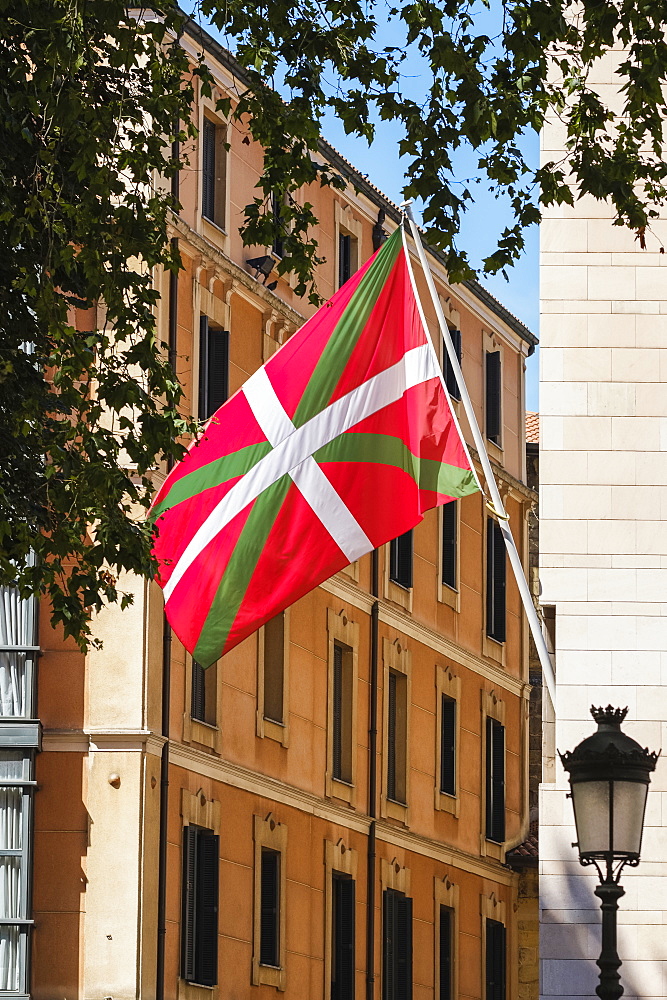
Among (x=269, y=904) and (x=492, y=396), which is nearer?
(x=269, y=904)

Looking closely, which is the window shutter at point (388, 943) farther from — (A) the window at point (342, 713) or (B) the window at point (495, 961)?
(B) the window at point (495, 961)

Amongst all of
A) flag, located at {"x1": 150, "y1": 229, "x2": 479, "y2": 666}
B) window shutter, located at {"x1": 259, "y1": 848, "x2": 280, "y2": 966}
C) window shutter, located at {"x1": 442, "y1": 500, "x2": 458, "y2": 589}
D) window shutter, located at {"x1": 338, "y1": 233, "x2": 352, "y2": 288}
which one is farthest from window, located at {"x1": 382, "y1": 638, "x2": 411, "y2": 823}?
flag, located at {"x1": 150, "y1": 229, "x2": 479, "y2": 666}

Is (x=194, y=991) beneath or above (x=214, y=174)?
beneath

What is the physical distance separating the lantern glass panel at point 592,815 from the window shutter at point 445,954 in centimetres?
2645

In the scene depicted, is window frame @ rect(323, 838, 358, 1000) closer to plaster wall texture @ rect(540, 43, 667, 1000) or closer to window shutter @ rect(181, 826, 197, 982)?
window shutter @ rect(181, 826, 197, 982)

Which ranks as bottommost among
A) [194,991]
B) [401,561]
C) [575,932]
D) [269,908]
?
[194,991]

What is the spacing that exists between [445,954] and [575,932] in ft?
68.6

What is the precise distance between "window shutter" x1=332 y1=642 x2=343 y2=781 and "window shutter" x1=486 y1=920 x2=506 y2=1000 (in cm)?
766

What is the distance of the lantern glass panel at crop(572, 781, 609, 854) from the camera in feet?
45.7

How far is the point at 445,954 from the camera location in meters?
40.2

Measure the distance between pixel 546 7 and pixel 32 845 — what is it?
16.3 meters

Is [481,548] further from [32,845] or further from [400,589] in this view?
[32,845]

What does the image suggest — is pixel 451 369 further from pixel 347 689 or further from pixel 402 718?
pixel 347 689

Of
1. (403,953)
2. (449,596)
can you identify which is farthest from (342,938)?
(449,596)
